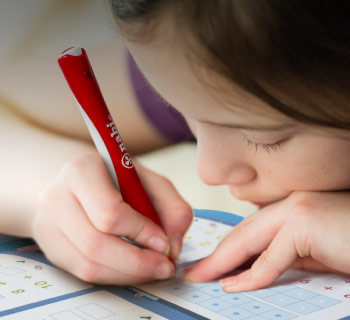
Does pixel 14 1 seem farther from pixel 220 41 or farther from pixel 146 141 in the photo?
pixel 220 41

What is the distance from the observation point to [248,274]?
16.6 inches

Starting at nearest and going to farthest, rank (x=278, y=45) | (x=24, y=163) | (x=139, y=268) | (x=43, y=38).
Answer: (x=278, y=45) < (x=139, y=268) < (x=24, y=163) < (x=43, y=38)

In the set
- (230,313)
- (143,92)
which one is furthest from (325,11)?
(143,92)

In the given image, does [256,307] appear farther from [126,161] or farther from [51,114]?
[51,114]

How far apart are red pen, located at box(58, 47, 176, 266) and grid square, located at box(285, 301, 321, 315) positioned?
124mm

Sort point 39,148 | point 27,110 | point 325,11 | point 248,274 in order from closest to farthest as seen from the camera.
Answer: point 325,11 < point 248,274 < point 39,148 < point 27,110

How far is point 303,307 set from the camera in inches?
14.9

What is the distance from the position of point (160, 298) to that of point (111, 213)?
71 mm

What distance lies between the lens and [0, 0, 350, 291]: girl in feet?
1.01

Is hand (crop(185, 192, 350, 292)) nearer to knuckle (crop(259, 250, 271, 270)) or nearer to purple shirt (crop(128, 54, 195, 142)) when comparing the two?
knuckle (crop(259, 250, 271, 270))

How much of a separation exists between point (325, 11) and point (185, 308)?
0.20 metres

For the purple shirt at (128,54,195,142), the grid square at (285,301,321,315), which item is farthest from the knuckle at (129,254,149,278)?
the purple shirt at (128,54,195,142)

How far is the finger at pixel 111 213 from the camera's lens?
1.38 ft

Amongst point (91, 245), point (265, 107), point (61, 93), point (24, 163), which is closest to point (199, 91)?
point (265, 107)
